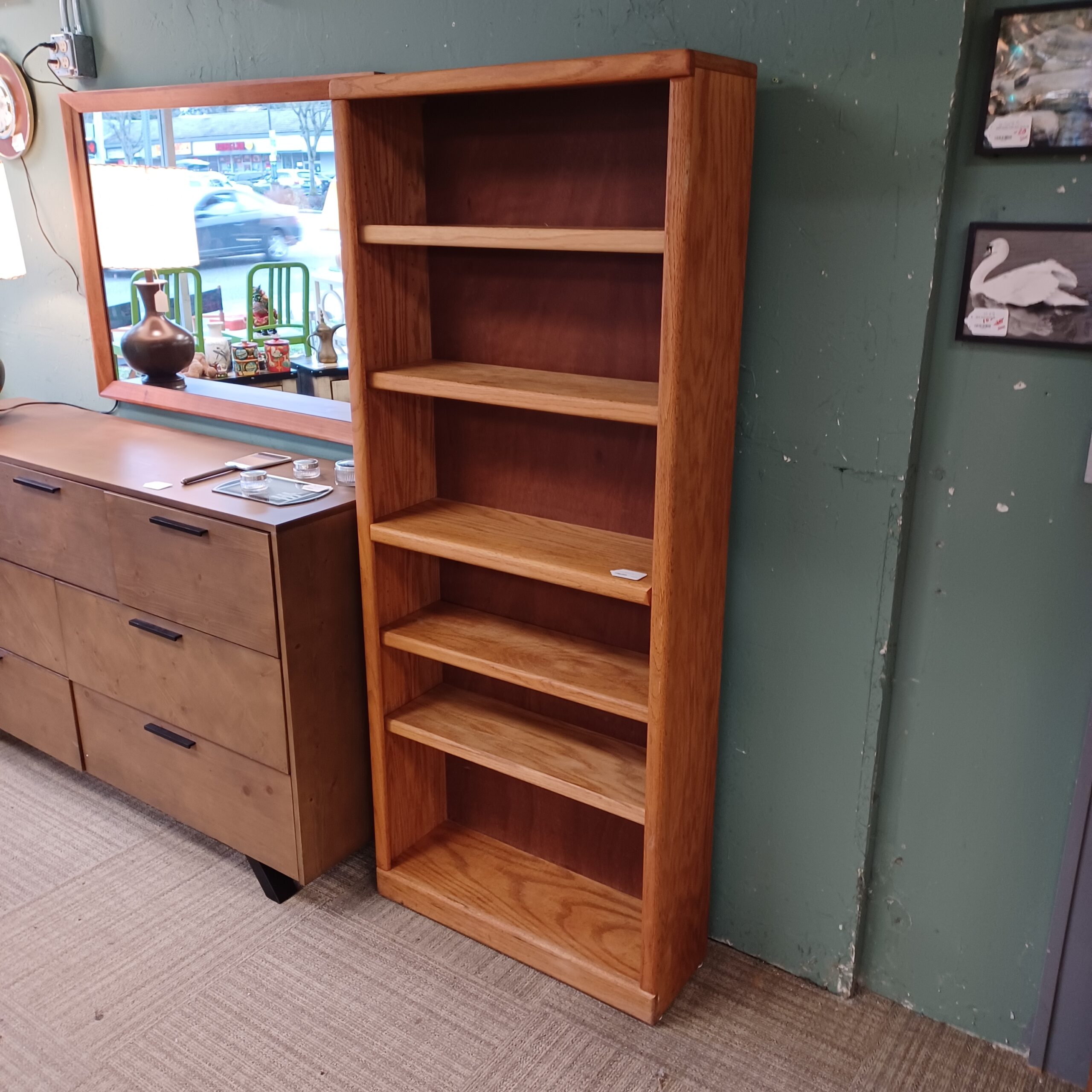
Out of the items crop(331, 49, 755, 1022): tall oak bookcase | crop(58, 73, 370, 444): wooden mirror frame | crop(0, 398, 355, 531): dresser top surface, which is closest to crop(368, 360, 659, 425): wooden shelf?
crop(331, 49, 755, 1022): tall oak bookcase

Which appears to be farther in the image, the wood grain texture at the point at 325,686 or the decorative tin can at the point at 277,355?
the decorative tin can at the point at 277,355

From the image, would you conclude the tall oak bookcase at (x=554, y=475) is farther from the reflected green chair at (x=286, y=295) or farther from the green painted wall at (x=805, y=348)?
the reflected green chair at (x=286, y=295)

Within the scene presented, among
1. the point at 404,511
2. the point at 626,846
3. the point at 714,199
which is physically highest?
the point at 714,199

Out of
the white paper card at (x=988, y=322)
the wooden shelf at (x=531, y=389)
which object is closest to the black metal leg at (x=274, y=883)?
the wooden shelf at (x=531, y=389)

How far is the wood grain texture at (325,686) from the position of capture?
76.2 inches

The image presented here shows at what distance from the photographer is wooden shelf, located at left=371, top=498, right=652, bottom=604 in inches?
65.8

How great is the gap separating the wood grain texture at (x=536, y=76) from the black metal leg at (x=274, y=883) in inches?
62.2

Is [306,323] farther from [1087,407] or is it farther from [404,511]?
[1087,407]

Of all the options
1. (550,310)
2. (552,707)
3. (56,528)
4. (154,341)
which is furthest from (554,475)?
(154,341)

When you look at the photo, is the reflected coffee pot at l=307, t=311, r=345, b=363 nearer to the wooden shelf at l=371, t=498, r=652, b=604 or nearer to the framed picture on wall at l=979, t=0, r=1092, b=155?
the wooden shelf at l=371, t=498, r=652, b=604

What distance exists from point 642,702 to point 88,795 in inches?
65.0

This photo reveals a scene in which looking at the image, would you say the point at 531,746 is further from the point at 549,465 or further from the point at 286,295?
the point at 286,295

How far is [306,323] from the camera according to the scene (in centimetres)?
227

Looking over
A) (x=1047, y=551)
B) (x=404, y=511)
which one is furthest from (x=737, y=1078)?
(x=404, y=511)
